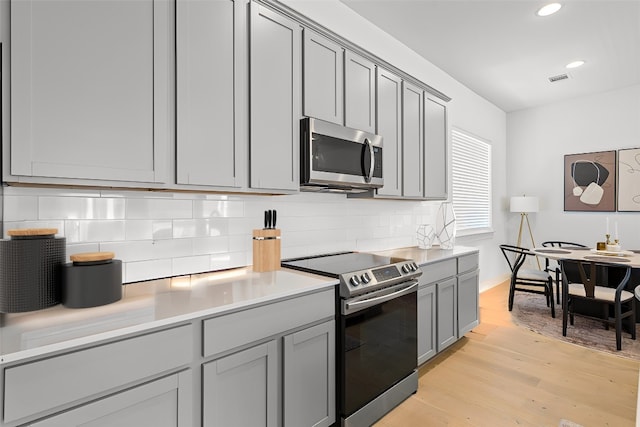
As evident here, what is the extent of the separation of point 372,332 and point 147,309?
1.28 meters

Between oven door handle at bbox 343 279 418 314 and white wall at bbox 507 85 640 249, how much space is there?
4.55 metres

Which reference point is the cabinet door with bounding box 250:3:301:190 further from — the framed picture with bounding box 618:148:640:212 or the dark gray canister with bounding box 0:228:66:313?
the framed picture with bounding box 618:148:640:212

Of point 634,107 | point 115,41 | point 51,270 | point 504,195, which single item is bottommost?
point 51,270

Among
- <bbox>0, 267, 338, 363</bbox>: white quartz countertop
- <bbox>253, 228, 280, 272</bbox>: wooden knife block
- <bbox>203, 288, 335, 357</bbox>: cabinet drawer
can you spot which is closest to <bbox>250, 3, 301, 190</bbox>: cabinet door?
<bbox>253, 228, 280, 272</bbox>: wooden knife block

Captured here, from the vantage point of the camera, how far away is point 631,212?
4680 millimetres

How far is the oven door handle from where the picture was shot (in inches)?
71.4

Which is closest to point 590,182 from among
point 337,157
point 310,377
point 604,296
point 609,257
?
point 609,257

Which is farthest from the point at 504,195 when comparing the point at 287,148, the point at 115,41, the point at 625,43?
the point at 115,41

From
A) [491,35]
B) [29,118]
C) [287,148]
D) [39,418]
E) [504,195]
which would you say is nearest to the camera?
[39,418]

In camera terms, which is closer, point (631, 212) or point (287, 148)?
point (287, 148)

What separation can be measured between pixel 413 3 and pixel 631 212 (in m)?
4.58

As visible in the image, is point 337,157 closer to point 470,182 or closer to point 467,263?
point 467,263

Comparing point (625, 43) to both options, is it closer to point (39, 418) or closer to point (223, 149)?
point (223, 149)

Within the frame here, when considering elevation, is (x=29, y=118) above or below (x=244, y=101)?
below
